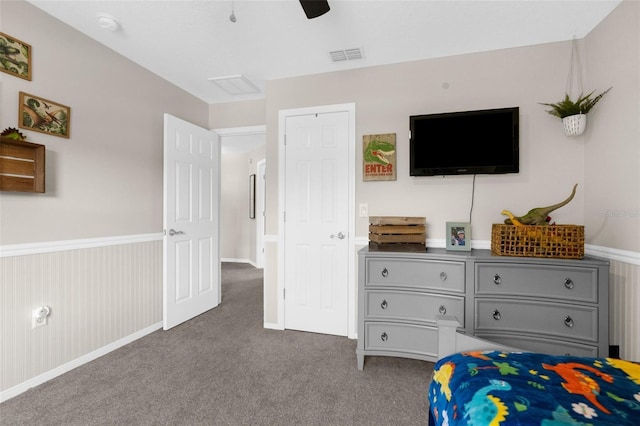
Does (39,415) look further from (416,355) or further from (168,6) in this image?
(168,6)

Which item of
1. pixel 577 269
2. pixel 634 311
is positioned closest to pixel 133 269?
pixel 577 269

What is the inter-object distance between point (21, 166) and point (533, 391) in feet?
9.29

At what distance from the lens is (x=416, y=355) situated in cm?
211

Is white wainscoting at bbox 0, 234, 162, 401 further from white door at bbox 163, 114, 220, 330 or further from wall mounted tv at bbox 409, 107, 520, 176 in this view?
wall mounted tv at bbox 409, 107, 520, 176

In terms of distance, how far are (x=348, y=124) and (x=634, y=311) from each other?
2430mm

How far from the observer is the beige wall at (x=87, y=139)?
1.97m

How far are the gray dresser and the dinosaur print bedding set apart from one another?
0.94 m

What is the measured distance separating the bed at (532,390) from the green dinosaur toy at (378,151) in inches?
73.3

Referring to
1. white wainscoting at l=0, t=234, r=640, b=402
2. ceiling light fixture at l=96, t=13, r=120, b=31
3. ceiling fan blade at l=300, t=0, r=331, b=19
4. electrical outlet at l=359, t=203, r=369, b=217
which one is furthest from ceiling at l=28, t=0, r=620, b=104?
white wainscoting at l=0, t=234, r=640, b=402

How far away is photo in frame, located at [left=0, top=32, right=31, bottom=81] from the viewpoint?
6.09 feet

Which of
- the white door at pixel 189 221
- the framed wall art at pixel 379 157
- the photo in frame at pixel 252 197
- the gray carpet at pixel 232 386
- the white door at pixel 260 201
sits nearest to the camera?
the gray carpet at pixel 232 386

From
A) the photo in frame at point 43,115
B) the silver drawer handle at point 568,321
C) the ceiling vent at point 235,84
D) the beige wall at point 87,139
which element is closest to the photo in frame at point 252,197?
the ceiling vent at point 235,84

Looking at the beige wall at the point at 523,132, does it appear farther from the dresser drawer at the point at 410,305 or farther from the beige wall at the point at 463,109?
the dresser drawer at the point at 410,305

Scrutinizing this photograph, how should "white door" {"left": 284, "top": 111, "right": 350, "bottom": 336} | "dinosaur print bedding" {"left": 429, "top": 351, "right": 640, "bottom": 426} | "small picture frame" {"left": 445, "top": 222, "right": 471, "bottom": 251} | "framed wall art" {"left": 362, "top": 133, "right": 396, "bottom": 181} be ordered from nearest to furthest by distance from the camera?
"dinosaur print bedding" {"left": 429, "top": 351, "right": 640, "bottom": 426} < "small picture frame" {"left": 445, "top": 222, "right": 471, "bottom": 251} < "framed wall art" {"left": 362, "top": 133, "right": 396, "bottom": 181} < "white door" {"left": 284, "top": 111, "right": 350, "bottom": 336}
